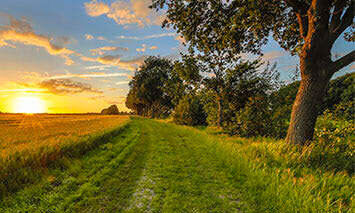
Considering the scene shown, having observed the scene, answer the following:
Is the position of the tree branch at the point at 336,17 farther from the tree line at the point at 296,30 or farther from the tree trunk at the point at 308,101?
the tree trunk at the point at 308,101

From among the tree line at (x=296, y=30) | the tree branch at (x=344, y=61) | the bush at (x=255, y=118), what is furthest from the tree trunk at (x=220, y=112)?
the tree branch at (x=344, y=61)

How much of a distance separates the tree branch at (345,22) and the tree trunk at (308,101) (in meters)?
1.40

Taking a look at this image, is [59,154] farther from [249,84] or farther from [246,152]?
[249,84]

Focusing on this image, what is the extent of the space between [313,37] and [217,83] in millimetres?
9136

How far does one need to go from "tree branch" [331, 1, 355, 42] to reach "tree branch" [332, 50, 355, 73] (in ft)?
2.67

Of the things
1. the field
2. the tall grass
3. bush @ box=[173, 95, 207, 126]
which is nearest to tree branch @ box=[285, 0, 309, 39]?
the tall grass

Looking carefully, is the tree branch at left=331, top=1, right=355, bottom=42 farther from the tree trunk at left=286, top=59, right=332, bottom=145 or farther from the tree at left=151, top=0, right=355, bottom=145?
the tree trunk at left=286, top=59, right=332, bottom=145

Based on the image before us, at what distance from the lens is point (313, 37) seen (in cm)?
520

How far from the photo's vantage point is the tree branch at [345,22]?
17.5 feet

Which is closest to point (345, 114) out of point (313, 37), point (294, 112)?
point (294, 112)

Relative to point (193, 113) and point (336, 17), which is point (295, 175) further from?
point (193, 113)

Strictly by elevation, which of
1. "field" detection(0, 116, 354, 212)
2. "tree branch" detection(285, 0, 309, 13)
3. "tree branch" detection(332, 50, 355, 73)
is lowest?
"field" detection(0, 116, 354, 212)

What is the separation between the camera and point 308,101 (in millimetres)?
5531

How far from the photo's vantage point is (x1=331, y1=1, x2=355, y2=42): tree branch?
5340 mm
